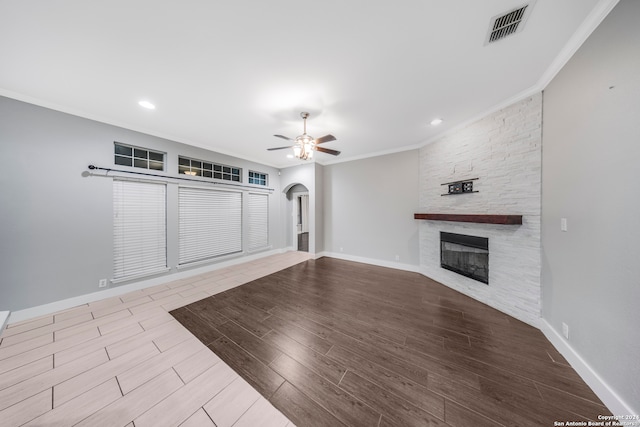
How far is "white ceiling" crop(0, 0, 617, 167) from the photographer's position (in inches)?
55.6

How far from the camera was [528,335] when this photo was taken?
2.19m

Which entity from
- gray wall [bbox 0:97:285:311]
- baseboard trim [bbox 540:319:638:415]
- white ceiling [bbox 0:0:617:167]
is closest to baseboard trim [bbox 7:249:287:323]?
gray wall [bbox 0:97:285:311]

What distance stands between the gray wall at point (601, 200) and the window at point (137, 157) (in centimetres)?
591

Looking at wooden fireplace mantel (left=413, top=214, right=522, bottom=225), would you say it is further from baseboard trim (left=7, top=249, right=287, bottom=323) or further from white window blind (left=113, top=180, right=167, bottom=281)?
white window blind (left=113, top=180, right=167, bottom=281)

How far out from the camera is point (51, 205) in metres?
2.66

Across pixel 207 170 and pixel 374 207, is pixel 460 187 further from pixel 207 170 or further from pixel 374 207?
pixel 207 170

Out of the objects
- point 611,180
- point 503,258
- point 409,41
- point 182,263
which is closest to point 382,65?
point 409,41

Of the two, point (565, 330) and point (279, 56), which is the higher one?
point (279, 56)

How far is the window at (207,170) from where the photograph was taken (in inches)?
160

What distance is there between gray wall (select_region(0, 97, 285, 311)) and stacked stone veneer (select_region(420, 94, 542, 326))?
19.5 ft

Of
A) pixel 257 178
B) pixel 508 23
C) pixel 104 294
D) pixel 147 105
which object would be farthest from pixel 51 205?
pixel 508 23

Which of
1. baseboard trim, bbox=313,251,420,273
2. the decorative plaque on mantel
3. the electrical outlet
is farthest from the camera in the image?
baseboard trim, bbox=313,251,420,273

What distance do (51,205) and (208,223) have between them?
84.9 inches

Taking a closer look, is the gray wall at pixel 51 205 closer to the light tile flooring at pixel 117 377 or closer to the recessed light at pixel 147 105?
the light tile flooring at pixel 117 377
